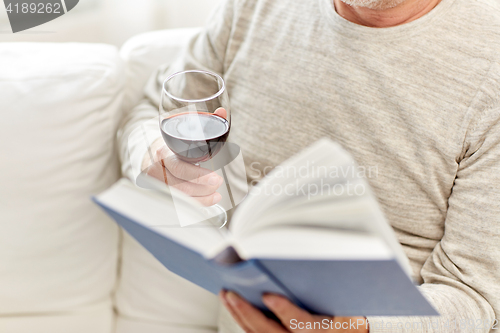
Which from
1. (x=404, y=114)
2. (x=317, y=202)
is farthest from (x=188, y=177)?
(x=404, y=114)

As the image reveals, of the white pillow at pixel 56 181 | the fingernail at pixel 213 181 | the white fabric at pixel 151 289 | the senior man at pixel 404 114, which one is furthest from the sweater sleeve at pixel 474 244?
the white pillow at pixel 56 181

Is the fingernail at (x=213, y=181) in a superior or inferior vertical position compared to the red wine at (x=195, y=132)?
inferior

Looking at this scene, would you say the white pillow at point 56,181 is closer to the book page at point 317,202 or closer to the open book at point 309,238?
the open book at point 309,238

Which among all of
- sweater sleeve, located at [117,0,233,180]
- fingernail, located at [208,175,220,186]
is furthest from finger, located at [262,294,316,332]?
sweater sleeve, located at [117,0,233,180]

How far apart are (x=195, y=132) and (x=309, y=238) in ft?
1.00

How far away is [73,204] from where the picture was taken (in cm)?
104

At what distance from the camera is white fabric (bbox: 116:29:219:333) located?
3.76 feet

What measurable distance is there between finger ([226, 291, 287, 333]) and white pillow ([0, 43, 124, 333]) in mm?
613

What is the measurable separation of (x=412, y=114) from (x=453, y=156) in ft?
0.38

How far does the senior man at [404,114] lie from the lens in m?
0.77

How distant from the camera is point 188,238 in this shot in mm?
453

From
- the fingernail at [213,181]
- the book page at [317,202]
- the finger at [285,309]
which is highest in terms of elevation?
the book page at [317,202]

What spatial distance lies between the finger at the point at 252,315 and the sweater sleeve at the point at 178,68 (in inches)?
18.5

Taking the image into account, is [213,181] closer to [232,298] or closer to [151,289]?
[232,298]
